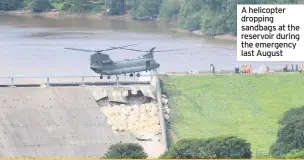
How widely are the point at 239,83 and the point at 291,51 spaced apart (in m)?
13.6

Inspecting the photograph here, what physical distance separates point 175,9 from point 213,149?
52957 mm

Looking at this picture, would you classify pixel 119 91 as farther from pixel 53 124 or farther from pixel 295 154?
pixel 295 154

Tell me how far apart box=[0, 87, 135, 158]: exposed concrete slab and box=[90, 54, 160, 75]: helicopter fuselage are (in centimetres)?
324

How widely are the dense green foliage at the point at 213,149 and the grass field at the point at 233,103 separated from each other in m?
5.57

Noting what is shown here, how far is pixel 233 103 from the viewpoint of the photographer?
155 ft

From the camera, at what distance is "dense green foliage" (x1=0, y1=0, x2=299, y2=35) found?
255 ft

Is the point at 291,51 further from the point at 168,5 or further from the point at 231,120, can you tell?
the point at 168,5

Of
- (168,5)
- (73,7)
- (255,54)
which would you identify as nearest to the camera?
(255,54)

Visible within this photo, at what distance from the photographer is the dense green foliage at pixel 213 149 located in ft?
118

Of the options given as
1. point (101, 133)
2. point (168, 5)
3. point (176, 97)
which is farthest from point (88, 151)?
point (168, 5)

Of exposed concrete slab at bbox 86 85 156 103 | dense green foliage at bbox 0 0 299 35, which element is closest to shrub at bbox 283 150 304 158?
exposed concrete slab at bbox 86 85 156 103

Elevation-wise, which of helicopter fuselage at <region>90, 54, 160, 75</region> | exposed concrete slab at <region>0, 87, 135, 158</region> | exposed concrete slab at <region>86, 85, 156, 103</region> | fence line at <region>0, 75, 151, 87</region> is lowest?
exposed concrete slab at <region>0, 87, 135, 158</region>

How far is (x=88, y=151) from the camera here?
4300cm

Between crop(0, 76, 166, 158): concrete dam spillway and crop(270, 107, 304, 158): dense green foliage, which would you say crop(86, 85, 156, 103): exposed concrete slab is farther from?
crop(270, 107, 304, 158): dense green foliage
